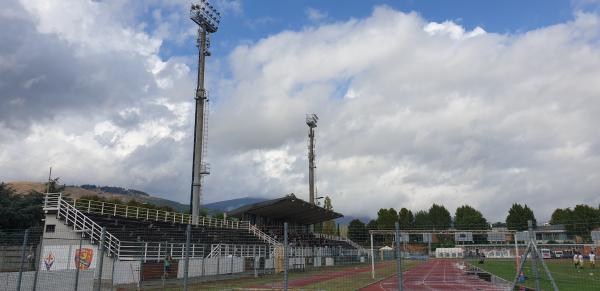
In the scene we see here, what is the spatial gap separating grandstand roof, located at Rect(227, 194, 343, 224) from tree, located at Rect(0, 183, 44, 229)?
71.3 ft

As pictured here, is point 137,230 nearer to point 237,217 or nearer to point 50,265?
point 50,265

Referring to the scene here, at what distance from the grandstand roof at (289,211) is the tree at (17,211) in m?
21.7

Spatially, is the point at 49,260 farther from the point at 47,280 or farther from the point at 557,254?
the point at 557,254

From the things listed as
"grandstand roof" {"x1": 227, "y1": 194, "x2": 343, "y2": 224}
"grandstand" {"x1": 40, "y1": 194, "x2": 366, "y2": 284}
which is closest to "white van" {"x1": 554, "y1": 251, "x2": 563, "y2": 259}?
"grandstand roof" {"x1": 227, "y1": 194, "x2": 343, "y2": 224}

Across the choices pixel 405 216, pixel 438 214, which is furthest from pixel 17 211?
pixel 438 214

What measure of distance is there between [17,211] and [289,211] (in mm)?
32251

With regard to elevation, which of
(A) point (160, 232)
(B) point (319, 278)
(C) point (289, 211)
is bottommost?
(B) point (319, 278)

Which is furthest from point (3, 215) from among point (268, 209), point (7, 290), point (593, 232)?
point (593, 232)

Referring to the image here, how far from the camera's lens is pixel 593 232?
14148 mm

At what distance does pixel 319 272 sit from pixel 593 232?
41.4ft

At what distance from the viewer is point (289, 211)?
64.6 m

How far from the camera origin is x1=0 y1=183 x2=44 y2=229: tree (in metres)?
51.3

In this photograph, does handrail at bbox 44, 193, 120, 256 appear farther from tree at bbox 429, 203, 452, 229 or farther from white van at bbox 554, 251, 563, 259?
tree at bbox 429, 203, 452, 229

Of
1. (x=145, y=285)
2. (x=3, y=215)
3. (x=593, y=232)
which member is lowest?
(x=145, y=285)
